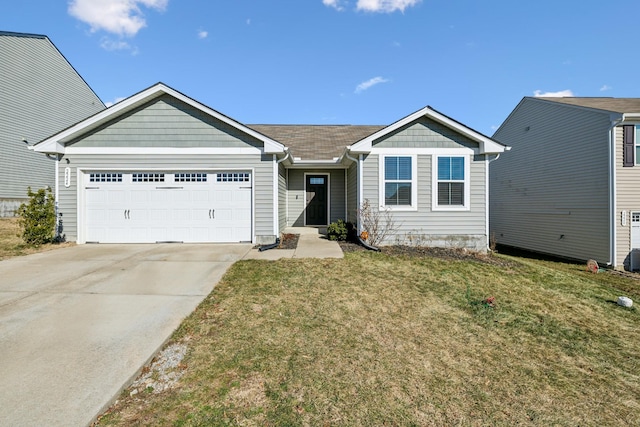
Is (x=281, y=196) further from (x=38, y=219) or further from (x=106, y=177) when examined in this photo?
(x=38, y=219)

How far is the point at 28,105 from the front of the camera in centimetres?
1609

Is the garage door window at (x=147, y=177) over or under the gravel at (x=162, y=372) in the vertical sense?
over

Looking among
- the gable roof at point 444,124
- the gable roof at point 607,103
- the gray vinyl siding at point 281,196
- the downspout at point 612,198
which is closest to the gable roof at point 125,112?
the gray vinyl siding at point 281,196

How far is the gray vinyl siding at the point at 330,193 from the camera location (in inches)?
504

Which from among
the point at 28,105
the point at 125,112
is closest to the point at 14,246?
the point at 125,112

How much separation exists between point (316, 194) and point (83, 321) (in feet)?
31.4

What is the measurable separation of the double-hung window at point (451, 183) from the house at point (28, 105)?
19.0 metres

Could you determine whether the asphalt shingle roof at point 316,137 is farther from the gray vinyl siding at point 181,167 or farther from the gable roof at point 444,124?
the gray vinyl siding at point 181,167

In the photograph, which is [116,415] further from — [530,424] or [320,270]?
[320,270]

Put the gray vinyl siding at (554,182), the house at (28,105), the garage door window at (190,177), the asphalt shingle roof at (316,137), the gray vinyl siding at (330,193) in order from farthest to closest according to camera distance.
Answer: the house at (28,105)
the gray vinyl siding at (330,193)
the asphalt shingle roof at (316,137)
the gray vinyl siding at (554,182)
the garage door window at (190,177)

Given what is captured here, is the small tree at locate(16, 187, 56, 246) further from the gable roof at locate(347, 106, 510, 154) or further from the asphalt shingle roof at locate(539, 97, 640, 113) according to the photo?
the asphalt shingle roof at locate(539, 97, 640, 113)

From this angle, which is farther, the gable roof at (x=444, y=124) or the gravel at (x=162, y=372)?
the gable roof at (x=444, y=124)

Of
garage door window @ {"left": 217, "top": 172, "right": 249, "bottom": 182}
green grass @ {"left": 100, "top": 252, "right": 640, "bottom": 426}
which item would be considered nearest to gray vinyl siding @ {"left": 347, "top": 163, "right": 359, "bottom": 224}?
garage door window @ {"left": 217, "top": 172, "right": 249, "bottom": 182}

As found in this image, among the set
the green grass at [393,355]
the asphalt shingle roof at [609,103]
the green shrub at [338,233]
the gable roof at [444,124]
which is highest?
the asphalt shingle roof at [609,103]
